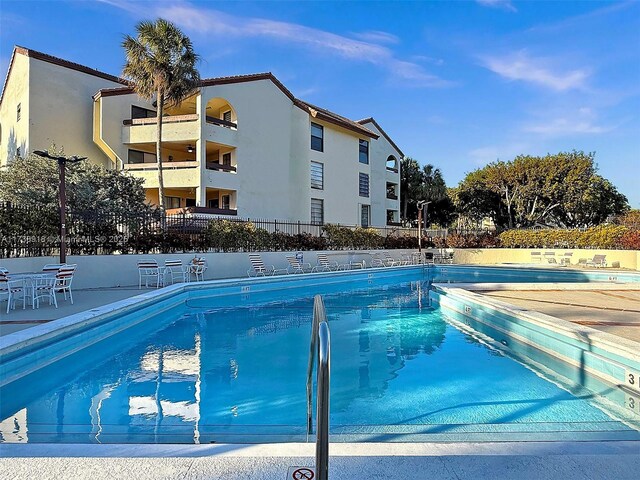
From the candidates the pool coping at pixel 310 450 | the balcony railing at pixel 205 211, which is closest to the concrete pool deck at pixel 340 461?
the pool coping at pixel 310 450

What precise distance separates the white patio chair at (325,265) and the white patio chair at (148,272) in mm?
7310

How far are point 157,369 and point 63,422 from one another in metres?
1.91

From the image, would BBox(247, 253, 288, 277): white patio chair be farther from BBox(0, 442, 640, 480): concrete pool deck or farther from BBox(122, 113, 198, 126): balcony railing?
BBox(0, 442, 640, 480): concrete pool deck

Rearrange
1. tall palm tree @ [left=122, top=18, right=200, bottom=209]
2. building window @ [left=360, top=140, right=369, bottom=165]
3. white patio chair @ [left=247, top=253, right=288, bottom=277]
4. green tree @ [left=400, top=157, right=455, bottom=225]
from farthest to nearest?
green tree @ [left=400, top=157, right=455, bottom=225] < building window @ [left=360, top=140, right=369, bottom=165] < tall palm tree @ [left=122, top=18, right=200, bottom=209] < white patio chair @ [left=247, top=253, right=288, bottom=277]

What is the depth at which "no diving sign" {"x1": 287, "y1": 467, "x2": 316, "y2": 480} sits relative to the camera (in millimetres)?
2398

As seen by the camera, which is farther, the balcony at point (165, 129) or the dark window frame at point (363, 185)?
the dark window frame at point (363, 185)

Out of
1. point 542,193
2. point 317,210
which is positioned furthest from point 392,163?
point 542,193

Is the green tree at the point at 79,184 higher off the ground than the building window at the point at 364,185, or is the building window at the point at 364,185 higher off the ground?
the building window at the point at 364,185

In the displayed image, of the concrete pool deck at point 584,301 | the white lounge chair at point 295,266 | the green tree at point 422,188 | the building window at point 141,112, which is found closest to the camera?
the concrete pool deck at point 584,301

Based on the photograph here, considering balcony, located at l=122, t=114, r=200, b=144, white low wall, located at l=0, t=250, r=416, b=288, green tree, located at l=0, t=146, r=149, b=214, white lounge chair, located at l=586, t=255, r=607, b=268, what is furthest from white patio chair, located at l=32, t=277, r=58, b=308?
white lounge chair, located at l=586, t=255, r=607, b=268

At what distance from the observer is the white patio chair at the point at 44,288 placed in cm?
863

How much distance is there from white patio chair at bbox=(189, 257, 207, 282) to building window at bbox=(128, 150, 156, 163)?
38.4 ft

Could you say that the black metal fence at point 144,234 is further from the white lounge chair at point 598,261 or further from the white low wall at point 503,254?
the white lounge chair at point 598,261

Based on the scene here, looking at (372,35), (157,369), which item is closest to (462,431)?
(157,369)
